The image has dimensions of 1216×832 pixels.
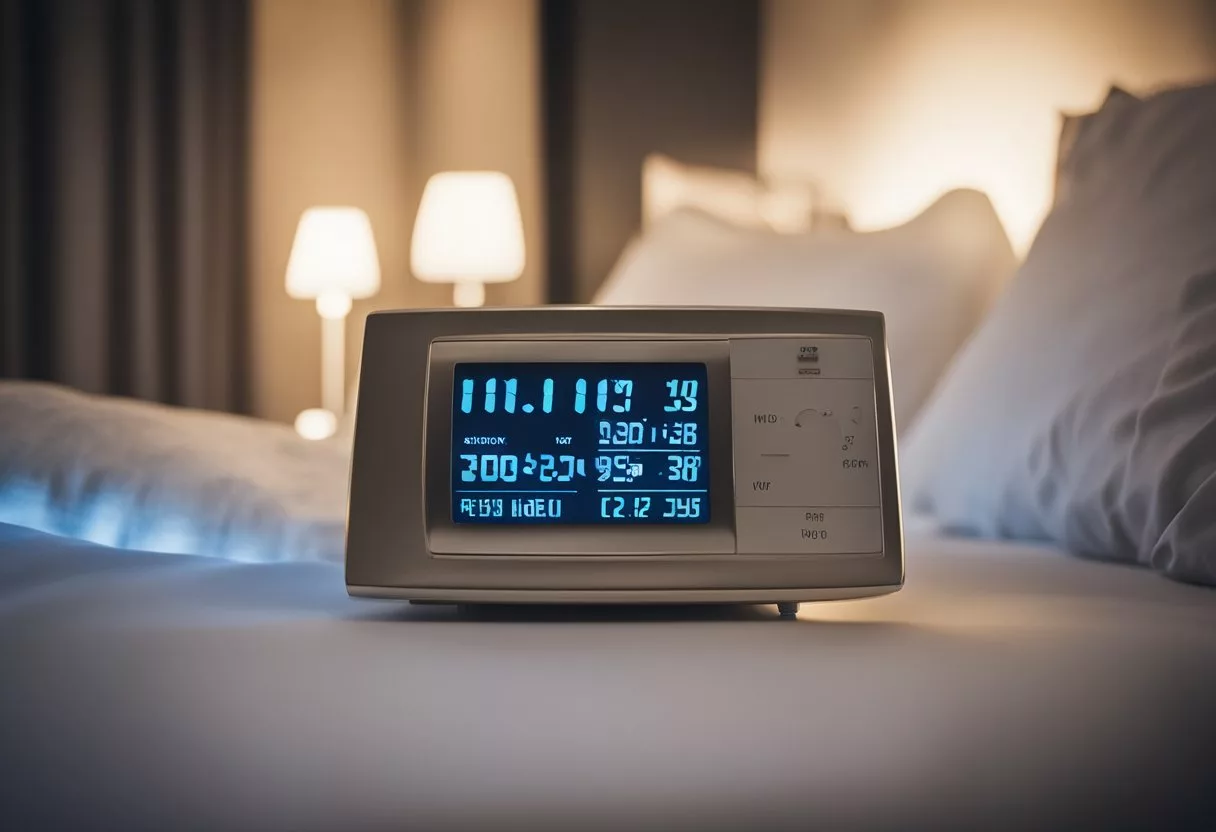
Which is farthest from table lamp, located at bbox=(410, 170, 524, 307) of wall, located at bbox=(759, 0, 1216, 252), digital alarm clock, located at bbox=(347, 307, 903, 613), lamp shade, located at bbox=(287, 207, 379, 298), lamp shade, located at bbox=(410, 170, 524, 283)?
digital alarm clock, located at bbox=(347, 307, 903, 613)

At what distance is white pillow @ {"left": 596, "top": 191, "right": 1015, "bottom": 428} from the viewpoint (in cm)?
137

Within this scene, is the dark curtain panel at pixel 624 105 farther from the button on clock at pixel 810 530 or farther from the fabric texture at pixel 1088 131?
the button on clock at pixel 810 530

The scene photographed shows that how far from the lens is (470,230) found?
2709 mm

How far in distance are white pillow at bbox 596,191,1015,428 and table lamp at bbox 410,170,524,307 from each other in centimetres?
115

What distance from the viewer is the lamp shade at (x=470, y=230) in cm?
271

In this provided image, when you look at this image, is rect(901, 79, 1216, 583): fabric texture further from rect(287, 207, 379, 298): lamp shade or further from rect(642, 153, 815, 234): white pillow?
rect(287, 207, 379, 298): lamp shade

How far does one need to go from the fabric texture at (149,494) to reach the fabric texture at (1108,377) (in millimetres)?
525

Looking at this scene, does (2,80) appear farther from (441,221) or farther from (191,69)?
(441,221)

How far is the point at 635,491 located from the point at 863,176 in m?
1.65

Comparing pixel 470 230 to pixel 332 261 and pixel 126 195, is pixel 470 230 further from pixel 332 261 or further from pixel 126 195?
pixel 126 195

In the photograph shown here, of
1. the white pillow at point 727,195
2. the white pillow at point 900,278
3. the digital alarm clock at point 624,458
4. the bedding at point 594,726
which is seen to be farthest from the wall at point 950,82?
the bedding at point 594,726

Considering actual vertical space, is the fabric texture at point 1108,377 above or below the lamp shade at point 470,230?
below

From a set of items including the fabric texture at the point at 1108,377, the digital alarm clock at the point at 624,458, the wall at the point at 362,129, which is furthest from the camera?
the wall at the point at 362,129

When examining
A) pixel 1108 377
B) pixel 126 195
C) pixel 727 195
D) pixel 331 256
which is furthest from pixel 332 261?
pixel 1108 377
